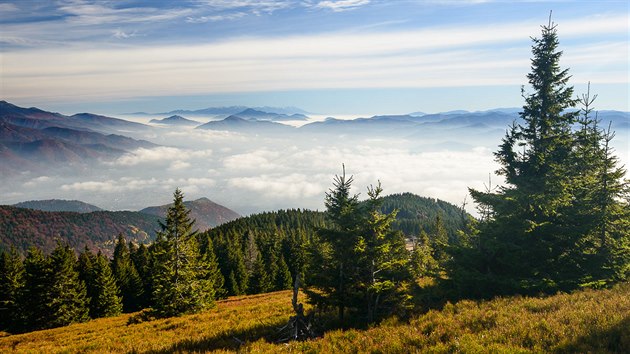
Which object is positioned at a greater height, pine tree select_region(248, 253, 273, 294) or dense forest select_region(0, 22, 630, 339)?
dense forest select_region(0, 22, 630, 339)

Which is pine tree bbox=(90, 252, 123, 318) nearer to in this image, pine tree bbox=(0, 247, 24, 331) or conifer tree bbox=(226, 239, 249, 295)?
pine tree bbox=(0, 247, 24, 331)

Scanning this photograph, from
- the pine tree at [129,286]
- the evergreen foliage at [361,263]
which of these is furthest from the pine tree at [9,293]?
the evergreen foliage at [361,263]

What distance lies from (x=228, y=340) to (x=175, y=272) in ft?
55.5

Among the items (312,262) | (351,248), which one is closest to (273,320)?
(312,262)

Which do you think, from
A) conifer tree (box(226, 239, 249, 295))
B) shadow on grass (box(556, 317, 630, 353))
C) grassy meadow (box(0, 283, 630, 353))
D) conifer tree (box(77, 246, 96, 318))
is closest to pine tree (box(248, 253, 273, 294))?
conifer tree (box(226, 239, 249, 295))

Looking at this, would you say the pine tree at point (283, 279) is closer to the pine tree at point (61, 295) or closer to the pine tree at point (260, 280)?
the pine tree at point (260, 280)

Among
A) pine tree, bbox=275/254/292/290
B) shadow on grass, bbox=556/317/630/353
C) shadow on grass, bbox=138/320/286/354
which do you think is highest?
shadow on grass, bbox=556/317/630/353

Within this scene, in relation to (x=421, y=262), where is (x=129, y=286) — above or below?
below

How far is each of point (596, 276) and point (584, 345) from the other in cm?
1055

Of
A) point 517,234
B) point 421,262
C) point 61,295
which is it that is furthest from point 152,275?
point 517,234

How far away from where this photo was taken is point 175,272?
30.6 metres

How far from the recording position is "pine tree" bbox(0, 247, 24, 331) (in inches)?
1748

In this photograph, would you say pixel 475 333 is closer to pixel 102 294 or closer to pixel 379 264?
pixel 379 264

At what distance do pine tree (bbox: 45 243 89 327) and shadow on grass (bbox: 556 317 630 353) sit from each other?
51.6m
